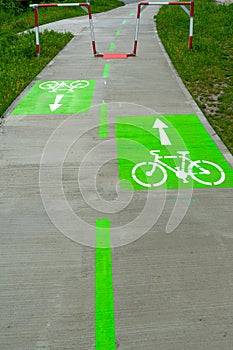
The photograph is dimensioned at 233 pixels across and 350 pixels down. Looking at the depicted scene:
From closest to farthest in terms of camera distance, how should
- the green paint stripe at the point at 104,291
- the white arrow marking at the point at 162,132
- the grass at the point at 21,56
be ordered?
1. the green paint stripe at the point at 104,291
2. the white arrow marking at the point at 162,132
3. the grass at the point at 21,56

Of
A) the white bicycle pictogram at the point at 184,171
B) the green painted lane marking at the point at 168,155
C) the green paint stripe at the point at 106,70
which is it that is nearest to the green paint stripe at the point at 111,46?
the green paint stripe at the point at 106,70

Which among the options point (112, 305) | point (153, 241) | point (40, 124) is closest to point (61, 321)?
point (112, 305)

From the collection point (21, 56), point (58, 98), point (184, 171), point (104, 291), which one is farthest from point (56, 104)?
point (104, 291)

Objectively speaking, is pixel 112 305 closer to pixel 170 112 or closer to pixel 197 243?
pixel 197 243

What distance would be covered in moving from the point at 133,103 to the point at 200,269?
5406 mm

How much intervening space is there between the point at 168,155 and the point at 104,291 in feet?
10.1

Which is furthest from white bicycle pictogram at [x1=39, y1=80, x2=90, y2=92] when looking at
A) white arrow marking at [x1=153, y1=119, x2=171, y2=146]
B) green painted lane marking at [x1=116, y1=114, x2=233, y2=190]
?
white arrow marking at [x1=153, y1=119, x2=171, y2=146]

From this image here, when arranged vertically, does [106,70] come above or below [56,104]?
below

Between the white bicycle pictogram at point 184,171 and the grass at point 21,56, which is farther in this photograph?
the grass at point 21,56

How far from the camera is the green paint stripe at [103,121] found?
7.30m

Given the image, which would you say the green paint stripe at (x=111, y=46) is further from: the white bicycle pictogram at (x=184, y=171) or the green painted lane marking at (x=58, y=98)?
the white bicycle pictogram at (x=184, y=171)

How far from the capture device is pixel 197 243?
14.7ft

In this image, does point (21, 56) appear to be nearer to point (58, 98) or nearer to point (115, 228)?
point (58, 98)

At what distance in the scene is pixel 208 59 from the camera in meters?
12.2
